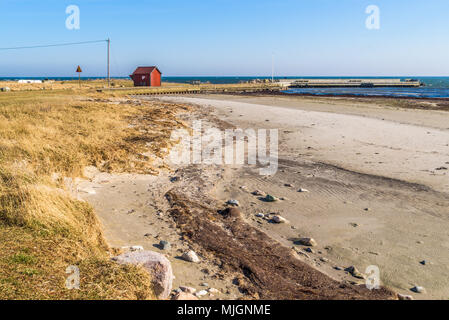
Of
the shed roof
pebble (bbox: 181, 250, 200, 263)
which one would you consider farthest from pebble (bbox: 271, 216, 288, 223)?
the shed roof

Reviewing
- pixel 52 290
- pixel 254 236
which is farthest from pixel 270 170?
pixel 52 290

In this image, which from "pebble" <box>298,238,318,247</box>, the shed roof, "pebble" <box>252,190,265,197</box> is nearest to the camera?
"pebble" <box>298,238,318,247</box>

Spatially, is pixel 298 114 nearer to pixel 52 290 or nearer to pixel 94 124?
pixel 94 124

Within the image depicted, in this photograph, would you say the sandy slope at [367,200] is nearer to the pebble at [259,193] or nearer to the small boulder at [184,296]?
the pebble at [259,193]

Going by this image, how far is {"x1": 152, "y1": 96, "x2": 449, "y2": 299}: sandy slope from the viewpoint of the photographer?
6621mm

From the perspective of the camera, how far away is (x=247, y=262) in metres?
6.29

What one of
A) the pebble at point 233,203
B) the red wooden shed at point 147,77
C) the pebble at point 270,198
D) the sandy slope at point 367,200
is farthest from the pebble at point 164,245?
the red wooden shed at point 147,77

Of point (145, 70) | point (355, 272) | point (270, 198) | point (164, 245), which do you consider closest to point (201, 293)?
point (164, 245)

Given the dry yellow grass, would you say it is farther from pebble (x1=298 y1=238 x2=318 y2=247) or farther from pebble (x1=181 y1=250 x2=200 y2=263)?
pebble (x1=298 y1=238 x2=318 y2=247)

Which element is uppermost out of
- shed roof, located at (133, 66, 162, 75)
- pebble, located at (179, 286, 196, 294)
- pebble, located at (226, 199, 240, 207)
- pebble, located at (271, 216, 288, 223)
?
shed roof, located at (133, 66, 162, 75)

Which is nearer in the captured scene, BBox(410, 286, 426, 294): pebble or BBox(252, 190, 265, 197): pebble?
BBox(410, 286, 426, 294): pebble

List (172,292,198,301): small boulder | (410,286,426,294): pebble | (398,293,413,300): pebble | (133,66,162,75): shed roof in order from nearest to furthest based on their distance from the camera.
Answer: (172,292,198,301): small boulder, (398,293,413,300): pebble, (410,286,426,294): pebble, (133,66,162,75): shed roof

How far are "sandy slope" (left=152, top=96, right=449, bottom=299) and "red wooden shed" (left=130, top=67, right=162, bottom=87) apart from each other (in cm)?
5482

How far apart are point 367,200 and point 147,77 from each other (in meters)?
65.1
